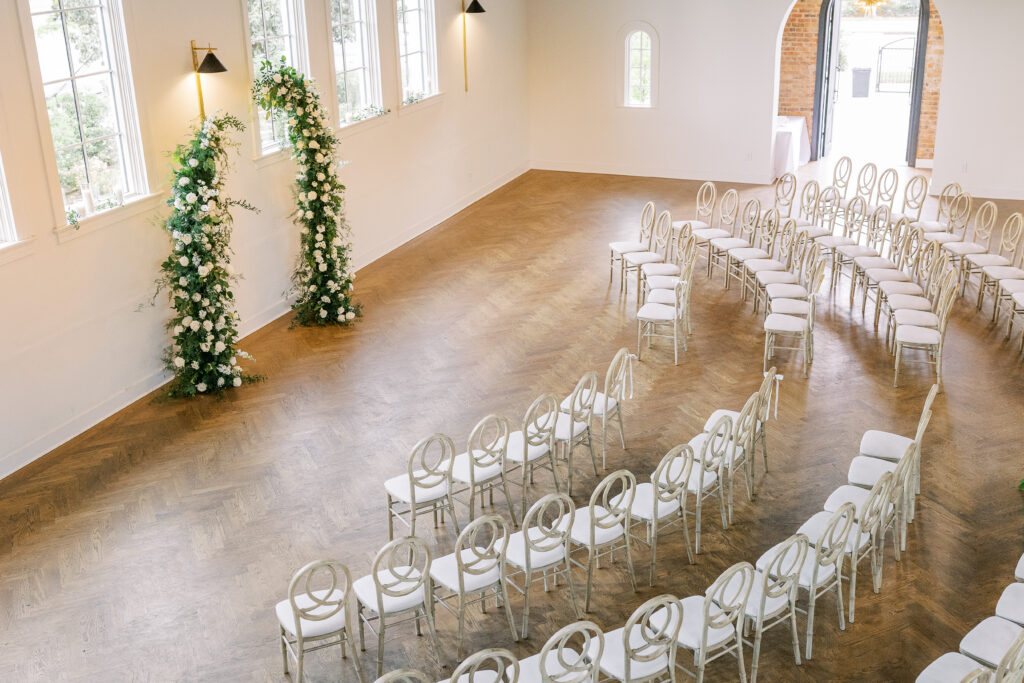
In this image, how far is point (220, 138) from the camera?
9148mm

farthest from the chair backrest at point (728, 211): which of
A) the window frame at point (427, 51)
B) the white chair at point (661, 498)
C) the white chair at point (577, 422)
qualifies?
the white chair at point (661, 498)

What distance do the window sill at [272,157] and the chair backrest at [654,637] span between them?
7.07 meters

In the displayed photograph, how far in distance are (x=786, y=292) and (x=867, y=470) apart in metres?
3.56

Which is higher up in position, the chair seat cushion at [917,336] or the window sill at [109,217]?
the window sill at [109,217]

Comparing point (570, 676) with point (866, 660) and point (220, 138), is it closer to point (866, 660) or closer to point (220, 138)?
point (866, 660)

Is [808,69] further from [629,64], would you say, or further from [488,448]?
[488,448]

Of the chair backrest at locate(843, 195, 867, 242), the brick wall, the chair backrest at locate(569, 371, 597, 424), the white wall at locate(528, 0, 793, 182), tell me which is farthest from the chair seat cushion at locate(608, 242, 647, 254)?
the brick wall

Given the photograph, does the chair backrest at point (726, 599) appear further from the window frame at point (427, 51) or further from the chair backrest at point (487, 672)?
the window frame at point (427, 51)

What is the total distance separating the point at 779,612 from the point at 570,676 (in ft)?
5.05

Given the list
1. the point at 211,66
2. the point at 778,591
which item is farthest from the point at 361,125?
the point at 778,591

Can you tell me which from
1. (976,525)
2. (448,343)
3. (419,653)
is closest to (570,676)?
(419,653)

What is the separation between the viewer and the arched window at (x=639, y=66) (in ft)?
55.8

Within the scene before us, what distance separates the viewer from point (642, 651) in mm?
5258

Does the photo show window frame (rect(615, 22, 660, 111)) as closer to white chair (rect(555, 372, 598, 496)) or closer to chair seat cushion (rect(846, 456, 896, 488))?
white chair (rect(555, 372, 598, 496))
